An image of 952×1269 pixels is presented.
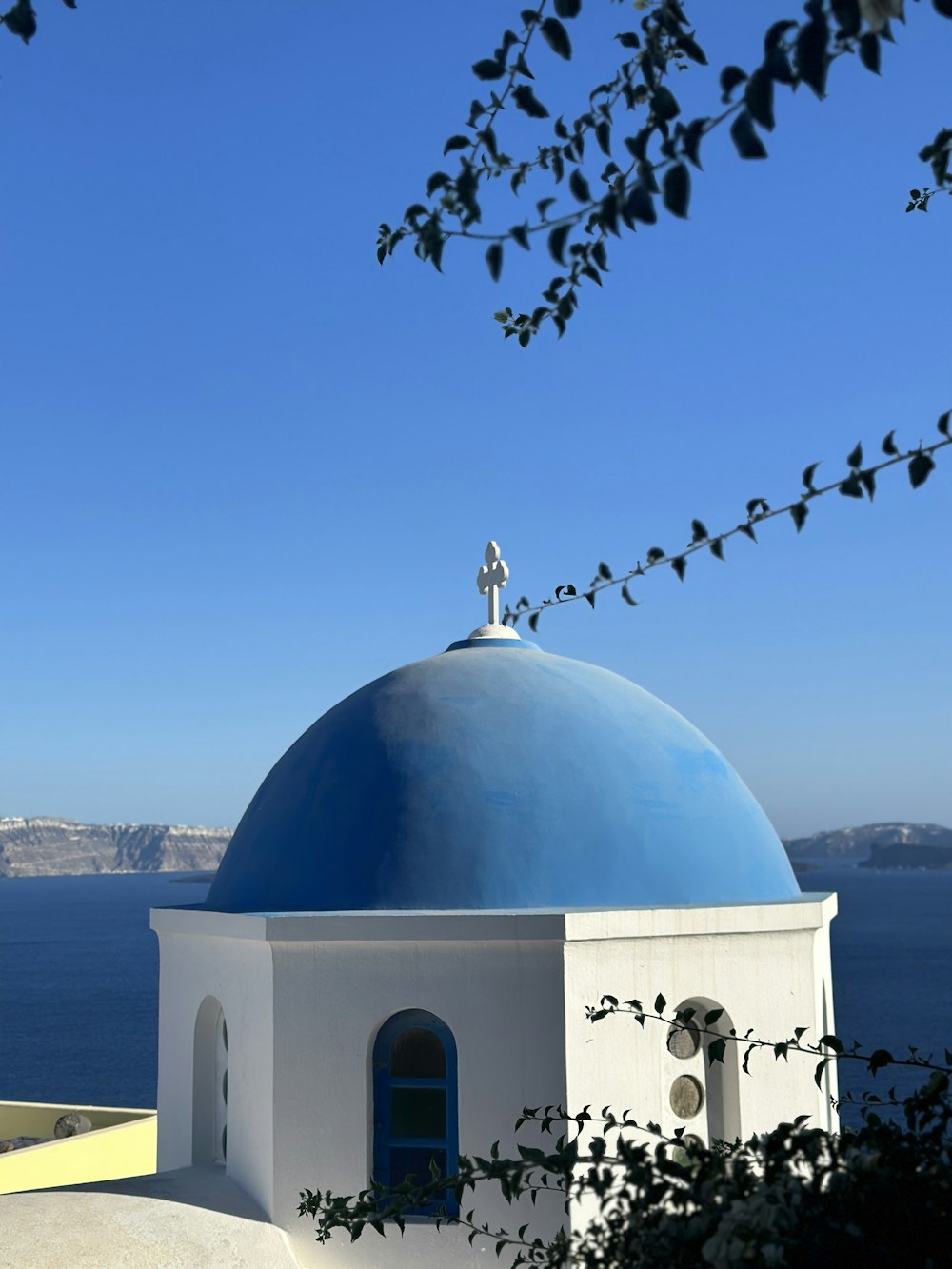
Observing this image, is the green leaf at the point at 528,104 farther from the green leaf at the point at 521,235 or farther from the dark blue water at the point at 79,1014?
the dark blue water at the point at 79,1014

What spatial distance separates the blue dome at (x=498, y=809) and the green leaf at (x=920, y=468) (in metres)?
5.01

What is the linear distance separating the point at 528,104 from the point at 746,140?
77 cm

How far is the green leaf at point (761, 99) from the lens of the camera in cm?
246

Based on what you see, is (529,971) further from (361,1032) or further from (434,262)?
(434,262)

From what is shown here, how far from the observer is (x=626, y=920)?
25.3 ft

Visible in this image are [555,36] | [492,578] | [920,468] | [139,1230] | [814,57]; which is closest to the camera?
[814,57]

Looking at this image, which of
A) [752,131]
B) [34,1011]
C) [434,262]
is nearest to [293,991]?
[434,262]

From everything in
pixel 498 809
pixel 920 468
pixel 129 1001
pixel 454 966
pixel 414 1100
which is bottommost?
pixel 129 1001

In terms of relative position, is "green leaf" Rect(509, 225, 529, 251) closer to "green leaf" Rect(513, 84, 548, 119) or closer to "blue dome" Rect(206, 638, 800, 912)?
"green leaf" Rect(513, 84, 548, 119)

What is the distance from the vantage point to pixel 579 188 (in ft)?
9.57

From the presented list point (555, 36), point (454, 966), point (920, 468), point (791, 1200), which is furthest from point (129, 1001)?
point (555, 36)

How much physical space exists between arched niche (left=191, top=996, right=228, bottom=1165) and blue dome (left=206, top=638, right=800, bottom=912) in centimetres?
78

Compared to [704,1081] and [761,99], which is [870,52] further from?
[704,1081]

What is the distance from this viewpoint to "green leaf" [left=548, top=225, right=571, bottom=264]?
9.22 feet
